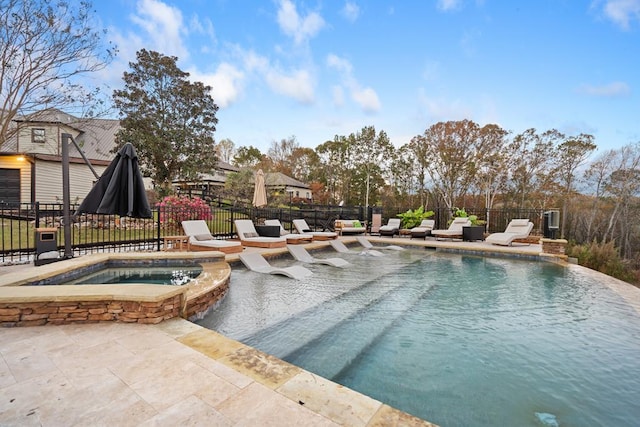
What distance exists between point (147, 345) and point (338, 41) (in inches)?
512

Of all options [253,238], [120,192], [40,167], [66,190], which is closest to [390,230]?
[253,238]

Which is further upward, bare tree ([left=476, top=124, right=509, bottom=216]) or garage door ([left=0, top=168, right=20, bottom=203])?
bare tree ([left=476, top=124, right=509, bottom=216])

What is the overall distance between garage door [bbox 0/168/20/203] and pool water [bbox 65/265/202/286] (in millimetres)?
15158

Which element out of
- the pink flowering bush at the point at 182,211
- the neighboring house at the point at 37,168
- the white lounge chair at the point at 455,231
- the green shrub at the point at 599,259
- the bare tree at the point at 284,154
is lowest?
the green shrub at the point at 599,259

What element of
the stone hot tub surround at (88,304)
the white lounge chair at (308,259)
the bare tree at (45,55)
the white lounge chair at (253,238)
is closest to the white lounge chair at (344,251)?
the white lounge chair at (308,259)

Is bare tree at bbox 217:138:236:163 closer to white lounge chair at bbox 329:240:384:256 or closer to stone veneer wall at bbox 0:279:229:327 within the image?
white lounge chair at bbox 329:240:384:256

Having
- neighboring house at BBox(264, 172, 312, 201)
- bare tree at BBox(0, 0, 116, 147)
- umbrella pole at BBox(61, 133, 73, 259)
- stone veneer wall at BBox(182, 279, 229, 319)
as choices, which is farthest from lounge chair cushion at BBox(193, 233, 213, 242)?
neighboring house at BBox(264, 172, 312, 201)

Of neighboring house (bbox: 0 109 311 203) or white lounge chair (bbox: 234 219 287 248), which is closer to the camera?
white lounge chair (bbox: 234 219 287 248)

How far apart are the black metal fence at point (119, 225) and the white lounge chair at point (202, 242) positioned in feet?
2.47

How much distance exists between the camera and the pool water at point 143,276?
16.4ft

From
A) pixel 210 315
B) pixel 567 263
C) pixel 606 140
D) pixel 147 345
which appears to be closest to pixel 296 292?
pixel 210 315

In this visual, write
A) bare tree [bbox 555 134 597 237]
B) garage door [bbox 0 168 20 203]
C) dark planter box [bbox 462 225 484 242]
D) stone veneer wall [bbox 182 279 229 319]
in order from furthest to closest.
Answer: bare tree [bbox 555 134 597 237] < garage door [bbox 0 168 20 203] < dark planter box [bbox 462 225 484 242] < stone veneer wall [bbox 182 279 229 319]

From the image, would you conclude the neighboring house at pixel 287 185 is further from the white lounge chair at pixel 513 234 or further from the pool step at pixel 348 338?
the pool step at pixel 348 338

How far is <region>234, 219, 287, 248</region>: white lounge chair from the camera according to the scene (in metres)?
8.44
